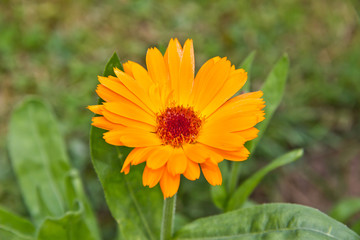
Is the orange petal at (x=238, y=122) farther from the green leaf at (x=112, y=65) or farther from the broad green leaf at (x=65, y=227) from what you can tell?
the broad green leaf at (x=65, y=227)

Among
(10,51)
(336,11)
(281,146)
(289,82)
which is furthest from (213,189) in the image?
(336,11)

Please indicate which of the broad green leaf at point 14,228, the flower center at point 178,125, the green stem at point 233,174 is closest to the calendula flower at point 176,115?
the flower center at point 178,125

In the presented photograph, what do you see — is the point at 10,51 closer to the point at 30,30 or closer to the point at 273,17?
the point at 30,30

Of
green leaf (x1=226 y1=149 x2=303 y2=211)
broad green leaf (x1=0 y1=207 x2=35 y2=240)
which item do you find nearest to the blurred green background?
broad green leaf (x1=0 y1=207 x2=35 y2=240)

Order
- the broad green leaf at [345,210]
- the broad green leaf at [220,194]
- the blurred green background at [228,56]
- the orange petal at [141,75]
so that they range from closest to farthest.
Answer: the orange petal at [141,75]
the broad green leaf at [220,194]
the broad green leaf at [345,210]
the blurred green background at [228,56]

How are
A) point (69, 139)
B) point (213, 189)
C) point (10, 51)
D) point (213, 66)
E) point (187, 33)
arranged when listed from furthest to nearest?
point (187, 33)
point (10, 51)
point (69, 139)
point (213, 189)
point (213, 66)

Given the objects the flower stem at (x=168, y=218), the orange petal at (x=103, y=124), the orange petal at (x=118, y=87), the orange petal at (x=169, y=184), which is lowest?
the flower stem at (x=168, y=218)

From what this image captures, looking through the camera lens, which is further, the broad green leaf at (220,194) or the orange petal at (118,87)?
the broad green leaf at (220,194)
